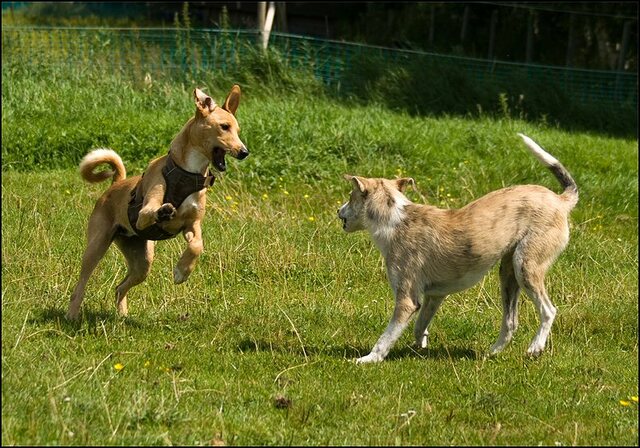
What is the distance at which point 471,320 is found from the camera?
840cm

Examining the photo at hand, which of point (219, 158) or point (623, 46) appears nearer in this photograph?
point (219, 158)

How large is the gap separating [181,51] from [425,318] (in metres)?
9.67

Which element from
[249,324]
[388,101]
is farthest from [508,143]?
[249,324]

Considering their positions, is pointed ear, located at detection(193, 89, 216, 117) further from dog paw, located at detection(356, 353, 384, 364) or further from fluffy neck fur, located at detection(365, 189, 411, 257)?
dog paw, located at detection(356, 353, 384, 364)

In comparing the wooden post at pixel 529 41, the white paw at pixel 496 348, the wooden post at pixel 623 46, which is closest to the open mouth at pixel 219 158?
the white paw at pixel 496 348

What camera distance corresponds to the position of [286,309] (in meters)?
8.37

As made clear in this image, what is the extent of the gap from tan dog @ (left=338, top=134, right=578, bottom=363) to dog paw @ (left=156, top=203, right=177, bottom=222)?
4.70 feet

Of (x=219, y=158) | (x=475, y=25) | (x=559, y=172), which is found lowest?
(x=475, y=25)

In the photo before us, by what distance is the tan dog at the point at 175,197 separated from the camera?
299 inches

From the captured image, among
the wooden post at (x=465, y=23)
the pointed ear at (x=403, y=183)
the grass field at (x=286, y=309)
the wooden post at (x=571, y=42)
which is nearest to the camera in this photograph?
the grass field at (x=286, y=309)

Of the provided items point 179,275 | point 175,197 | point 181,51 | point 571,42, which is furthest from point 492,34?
point 179,275

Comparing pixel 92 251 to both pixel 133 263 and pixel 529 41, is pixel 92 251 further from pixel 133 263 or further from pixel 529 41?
pixel 529 41

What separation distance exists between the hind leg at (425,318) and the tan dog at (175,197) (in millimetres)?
1679

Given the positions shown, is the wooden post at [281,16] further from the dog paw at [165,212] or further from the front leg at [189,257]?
the dog paw at [165,212]
